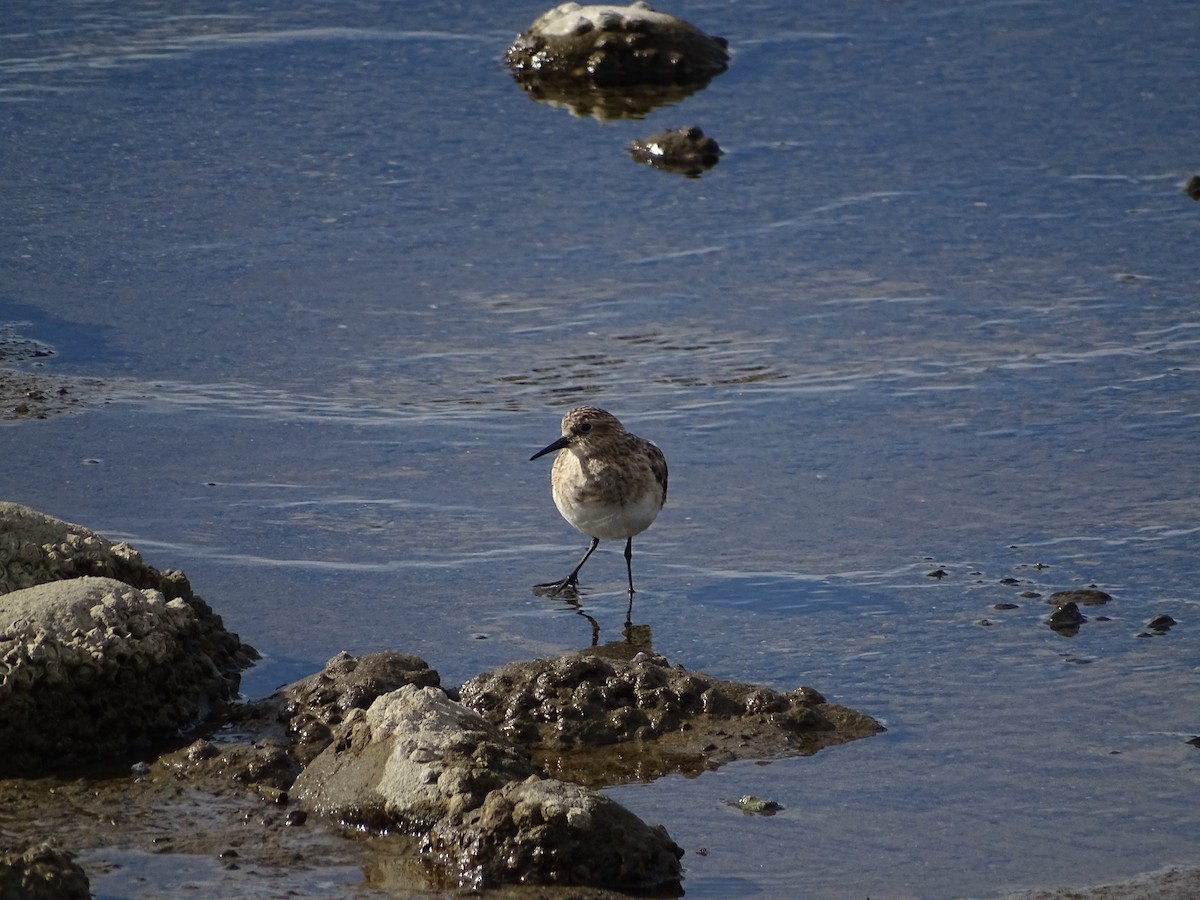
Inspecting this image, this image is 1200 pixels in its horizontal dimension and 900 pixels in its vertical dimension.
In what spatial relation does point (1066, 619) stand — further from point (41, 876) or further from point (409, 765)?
point (41, 876)

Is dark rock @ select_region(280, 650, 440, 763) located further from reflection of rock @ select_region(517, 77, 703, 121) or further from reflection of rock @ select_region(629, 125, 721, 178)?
reflection of rock @ select_region(517, 77, 703, 121)

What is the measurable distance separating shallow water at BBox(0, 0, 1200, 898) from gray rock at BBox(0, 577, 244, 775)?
56 cm

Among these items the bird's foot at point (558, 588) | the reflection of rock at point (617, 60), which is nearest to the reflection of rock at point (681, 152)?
the reflection of rock at point (617, 60)

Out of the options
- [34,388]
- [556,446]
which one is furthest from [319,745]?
[34,388]

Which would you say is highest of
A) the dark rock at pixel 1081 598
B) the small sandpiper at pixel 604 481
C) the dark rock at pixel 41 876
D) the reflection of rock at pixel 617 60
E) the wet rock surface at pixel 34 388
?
the reflection of rock at pixel 617 60

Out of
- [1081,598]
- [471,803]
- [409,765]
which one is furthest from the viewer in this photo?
[1081,598]

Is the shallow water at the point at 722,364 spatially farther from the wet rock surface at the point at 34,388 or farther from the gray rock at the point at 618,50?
the gray rock at the point at 618,50

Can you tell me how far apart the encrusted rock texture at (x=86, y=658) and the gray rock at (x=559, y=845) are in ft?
5.28

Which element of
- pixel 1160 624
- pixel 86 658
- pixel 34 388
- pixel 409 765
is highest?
pixel 34 388

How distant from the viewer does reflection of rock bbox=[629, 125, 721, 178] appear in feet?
46.3

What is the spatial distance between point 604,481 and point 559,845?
3.02 meters

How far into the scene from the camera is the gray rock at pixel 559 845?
17.8ft

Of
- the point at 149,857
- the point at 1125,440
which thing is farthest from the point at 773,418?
the point at 149,857

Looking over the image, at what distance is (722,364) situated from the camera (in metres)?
10.7
